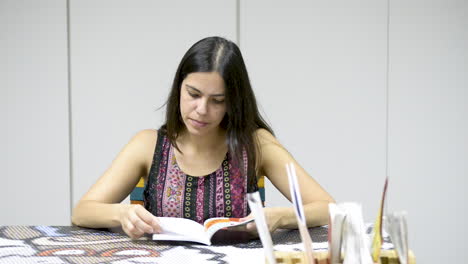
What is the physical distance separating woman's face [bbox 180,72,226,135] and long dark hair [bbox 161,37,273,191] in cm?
2

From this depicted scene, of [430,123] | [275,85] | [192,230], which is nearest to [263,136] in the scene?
[192,230]

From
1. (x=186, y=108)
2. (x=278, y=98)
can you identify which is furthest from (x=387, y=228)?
(x=278, y=98)

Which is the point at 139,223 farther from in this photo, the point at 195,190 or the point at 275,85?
the point at 275,85

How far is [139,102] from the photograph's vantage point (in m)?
3.34

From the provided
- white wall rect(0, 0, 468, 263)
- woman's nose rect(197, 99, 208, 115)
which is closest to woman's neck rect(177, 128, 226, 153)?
woman's nose rect(197, 99, 208, 115)

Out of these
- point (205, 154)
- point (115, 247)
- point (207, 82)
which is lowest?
point (115, 247)

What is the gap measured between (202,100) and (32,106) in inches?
76.2

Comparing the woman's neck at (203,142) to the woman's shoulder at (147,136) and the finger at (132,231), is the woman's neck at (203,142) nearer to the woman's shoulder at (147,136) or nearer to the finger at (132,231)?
the woman's shoulder at (147,136)

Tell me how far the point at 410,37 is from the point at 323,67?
0.51 m

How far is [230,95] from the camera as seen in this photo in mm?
1747

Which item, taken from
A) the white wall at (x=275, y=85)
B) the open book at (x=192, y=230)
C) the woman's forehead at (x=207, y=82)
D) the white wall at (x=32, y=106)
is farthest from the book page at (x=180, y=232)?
the white wall at (x=32, y=106)

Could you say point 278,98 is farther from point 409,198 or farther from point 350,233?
point 350,233

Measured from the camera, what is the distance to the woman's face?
5.53ft

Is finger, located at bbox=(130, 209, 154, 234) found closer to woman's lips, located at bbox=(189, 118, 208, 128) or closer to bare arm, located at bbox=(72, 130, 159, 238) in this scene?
bare arm, located at bbox=(72, 130, 159, 238)
